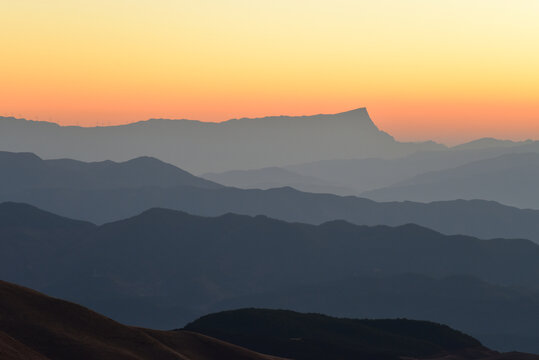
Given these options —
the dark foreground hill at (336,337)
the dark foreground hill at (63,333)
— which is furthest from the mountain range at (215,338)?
the dark foreground hill at (336,337)

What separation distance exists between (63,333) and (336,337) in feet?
302

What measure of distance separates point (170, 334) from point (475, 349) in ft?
258

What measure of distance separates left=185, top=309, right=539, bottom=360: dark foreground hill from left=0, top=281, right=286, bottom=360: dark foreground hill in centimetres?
5232

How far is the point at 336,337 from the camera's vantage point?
162000 mm

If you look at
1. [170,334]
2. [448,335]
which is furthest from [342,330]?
[170,334]

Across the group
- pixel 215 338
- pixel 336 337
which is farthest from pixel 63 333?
pixel 336 337

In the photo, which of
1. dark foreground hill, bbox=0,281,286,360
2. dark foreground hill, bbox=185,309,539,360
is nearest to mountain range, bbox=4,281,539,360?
dark foreground hill, bbox=0,281,286,360

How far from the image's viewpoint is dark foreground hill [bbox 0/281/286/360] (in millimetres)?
73250

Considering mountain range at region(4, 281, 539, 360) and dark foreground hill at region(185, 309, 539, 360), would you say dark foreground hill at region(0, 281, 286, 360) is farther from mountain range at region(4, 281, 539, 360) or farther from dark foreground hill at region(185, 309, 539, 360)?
dark foreground hill at region(185, 309, 539, 360)

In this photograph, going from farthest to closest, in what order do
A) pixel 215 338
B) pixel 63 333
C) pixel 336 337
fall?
pixel 336 337, pixel 215 338, pixel 63 333

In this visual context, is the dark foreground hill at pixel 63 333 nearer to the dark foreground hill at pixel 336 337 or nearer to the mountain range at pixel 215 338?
the mountain range at pixel 215 338

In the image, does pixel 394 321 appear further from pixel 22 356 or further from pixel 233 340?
pixel 22 356

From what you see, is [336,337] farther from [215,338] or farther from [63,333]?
[63,333]

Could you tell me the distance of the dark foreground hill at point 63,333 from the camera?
240ft
